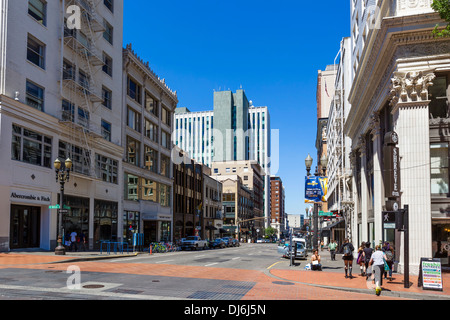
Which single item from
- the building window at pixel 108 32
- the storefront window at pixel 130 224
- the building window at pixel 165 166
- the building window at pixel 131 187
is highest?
the building window at pixel 108 32

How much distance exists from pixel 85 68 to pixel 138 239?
1687cm

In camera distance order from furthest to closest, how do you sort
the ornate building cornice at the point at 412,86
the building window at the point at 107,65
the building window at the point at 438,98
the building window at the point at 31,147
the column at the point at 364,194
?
1. the building window at the point at 107,65
2. the column at the point at 364,194
3. the building window at the point at 31,147
4. the building window at the point at 438,98
5. the ornate building cornice at the point at 412,86

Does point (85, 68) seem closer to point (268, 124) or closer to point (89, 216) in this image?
point (89, 216)

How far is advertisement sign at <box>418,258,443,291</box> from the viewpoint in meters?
14.4

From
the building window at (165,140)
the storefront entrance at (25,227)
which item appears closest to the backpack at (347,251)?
the storefront entrance at (25,227)

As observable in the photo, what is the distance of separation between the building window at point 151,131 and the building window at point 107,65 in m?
10.4

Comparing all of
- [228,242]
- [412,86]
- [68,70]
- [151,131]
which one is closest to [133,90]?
[151,131]

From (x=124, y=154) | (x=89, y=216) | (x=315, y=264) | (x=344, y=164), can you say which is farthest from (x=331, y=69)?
(x=315, y=264)

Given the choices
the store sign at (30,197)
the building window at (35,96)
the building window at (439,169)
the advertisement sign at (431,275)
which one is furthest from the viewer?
the building window at (35,96)

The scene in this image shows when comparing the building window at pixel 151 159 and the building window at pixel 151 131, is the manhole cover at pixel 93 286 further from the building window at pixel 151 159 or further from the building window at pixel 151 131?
the building window at pixel 151 131

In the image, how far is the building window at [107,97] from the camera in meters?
40.7

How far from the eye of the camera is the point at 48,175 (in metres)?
31.2

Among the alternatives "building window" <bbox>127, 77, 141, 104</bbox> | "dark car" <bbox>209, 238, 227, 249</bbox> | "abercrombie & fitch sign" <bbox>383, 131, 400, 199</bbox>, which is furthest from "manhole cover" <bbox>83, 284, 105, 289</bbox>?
"dark car" <bbox>209, 238, 227, 249</bbox>
